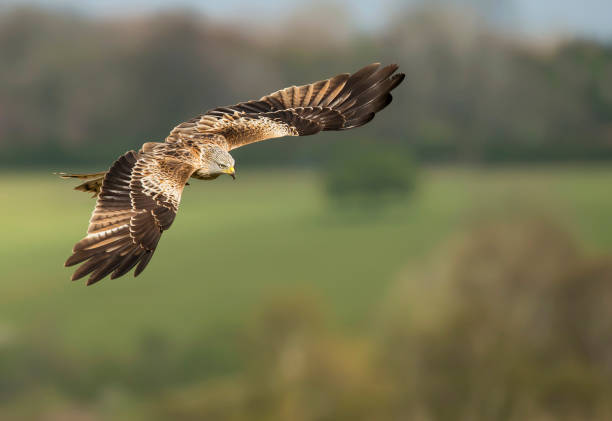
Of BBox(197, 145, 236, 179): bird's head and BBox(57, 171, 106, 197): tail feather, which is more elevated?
BBox(197, 145, 236, 179): bird's head

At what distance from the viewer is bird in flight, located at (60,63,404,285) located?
10590mm

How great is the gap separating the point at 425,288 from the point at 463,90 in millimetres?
48476

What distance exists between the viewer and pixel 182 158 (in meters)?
12.1

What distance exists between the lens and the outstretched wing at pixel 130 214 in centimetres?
1038

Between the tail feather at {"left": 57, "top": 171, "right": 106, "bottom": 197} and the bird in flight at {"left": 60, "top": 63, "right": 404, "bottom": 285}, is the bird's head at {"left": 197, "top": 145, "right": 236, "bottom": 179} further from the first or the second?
the tail feather at {"left": 57, "top": 171, "right": 106, "bottom": 197}

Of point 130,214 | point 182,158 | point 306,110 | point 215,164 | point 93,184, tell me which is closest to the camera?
point 130,214

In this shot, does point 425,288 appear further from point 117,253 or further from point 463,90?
point 117,253

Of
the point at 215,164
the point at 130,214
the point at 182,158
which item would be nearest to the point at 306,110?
the point at 215,164

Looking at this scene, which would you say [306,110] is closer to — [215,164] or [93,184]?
[215,164]

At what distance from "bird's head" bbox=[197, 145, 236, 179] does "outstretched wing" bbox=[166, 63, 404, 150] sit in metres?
1.04

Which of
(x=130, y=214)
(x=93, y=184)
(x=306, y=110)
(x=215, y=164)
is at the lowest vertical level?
(x=130, y=214)

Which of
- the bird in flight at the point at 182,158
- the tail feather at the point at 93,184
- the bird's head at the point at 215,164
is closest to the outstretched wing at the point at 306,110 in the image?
the bird in flight at the point at 182,158

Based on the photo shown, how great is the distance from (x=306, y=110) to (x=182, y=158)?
3.49 metres

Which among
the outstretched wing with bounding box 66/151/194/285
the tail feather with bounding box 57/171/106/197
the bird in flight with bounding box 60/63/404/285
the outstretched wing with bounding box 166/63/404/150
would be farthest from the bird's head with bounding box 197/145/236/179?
the tail feather with bounding box 57/171/106/197
